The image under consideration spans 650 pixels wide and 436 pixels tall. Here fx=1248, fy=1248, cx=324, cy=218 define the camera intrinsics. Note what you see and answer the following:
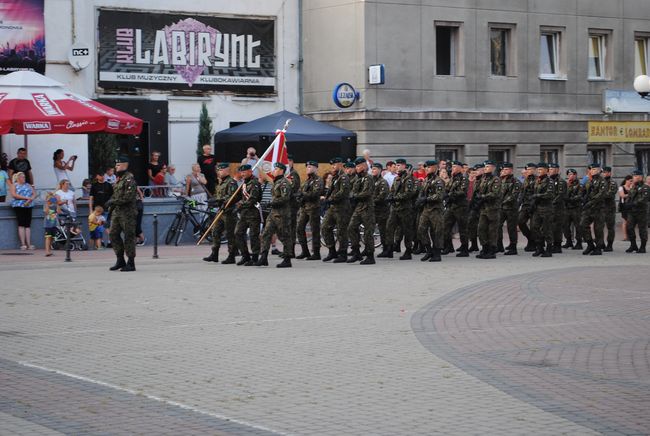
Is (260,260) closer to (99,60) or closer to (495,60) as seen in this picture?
(99,60)

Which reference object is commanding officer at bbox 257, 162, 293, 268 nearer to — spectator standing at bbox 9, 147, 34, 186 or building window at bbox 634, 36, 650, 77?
spectator standing at bbox 9, 147, 34, 186

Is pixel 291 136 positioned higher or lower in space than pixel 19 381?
higher

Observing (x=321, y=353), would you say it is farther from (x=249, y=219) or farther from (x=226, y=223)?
(x=226, y=223)

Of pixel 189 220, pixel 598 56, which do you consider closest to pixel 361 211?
pixel 189 220

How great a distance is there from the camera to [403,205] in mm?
24453

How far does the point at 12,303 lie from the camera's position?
15852 millimetres

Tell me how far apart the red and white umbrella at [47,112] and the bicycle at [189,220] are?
215cm

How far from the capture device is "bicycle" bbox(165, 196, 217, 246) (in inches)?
1086

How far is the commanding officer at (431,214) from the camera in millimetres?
23453

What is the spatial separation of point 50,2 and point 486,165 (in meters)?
12.1

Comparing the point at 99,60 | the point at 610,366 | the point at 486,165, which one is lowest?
the point at 610,366

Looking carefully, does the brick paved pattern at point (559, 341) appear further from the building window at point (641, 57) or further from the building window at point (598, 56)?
the building window at point (641, 57)

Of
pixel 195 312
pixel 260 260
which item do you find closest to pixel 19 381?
pixel 195 312

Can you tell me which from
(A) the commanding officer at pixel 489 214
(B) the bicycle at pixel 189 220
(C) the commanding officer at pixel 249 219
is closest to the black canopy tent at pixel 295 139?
(B) the bicycle at pixel 189 220
